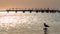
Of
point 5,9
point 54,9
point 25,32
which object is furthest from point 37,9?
point 25,32

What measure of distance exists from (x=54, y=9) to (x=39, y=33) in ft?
29.7

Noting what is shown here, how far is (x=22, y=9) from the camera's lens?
15.9m

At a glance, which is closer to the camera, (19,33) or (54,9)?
(19,33)

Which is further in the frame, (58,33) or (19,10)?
(19,10)

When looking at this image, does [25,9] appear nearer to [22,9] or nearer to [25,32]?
[22,9]

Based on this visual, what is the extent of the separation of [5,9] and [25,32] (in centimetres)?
861

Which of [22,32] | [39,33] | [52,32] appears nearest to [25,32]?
[22,32]

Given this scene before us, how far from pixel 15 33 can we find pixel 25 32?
17.4 inches

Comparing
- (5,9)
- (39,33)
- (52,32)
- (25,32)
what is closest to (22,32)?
(25,32)

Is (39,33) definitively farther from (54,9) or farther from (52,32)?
(54,9)

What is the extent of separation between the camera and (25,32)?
7168 millimetres

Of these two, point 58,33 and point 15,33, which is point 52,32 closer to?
point 58,33

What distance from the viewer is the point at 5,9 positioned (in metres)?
15.4

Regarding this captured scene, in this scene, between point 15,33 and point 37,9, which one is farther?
point 37,9
